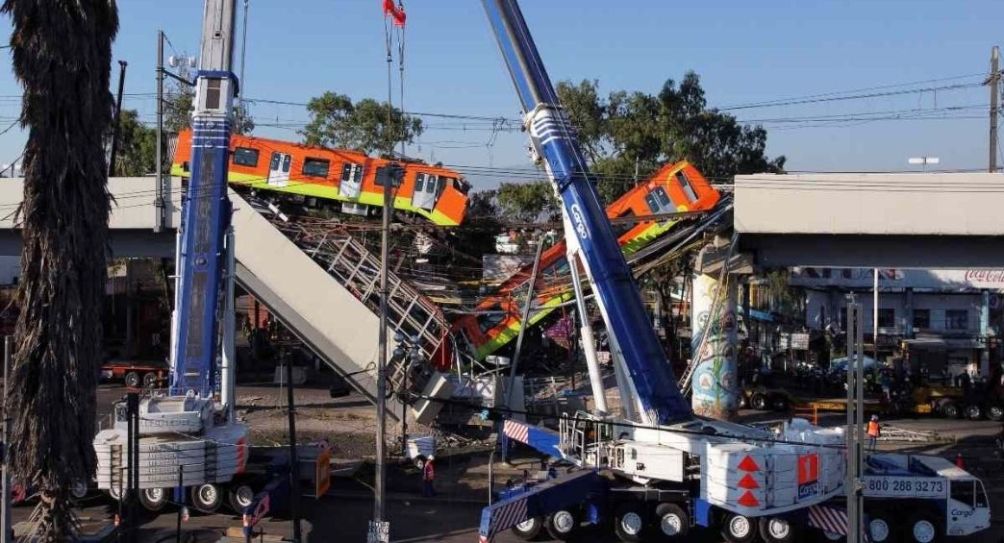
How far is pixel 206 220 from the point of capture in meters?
23.0

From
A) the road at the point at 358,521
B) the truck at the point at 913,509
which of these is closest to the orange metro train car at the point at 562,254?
the road at the point at 358,521

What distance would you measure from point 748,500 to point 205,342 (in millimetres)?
11860

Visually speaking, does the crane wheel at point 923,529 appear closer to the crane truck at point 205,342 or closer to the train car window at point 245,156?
the crane truck at point 205,342

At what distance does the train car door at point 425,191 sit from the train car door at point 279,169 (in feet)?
15.5

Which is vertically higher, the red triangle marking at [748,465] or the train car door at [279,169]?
the train car door at [279,169]

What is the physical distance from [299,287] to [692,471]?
17.1 meters

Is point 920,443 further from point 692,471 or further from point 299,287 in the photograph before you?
point 299,287

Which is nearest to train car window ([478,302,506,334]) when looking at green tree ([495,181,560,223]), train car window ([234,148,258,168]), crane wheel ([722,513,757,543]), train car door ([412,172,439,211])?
train car door ([412,172,439,211])

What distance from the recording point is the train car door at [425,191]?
1516 inches

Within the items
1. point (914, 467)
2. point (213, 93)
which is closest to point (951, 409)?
point (914, 467)

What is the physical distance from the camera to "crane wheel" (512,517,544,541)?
21372 millimetres

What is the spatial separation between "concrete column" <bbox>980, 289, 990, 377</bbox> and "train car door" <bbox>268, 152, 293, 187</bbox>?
30183 millimetres

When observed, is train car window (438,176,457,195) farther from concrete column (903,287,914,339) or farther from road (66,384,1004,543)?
concrete column (903,287,914,339)

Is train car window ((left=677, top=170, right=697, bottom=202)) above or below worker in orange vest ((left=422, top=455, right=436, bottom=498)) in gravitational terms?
above
